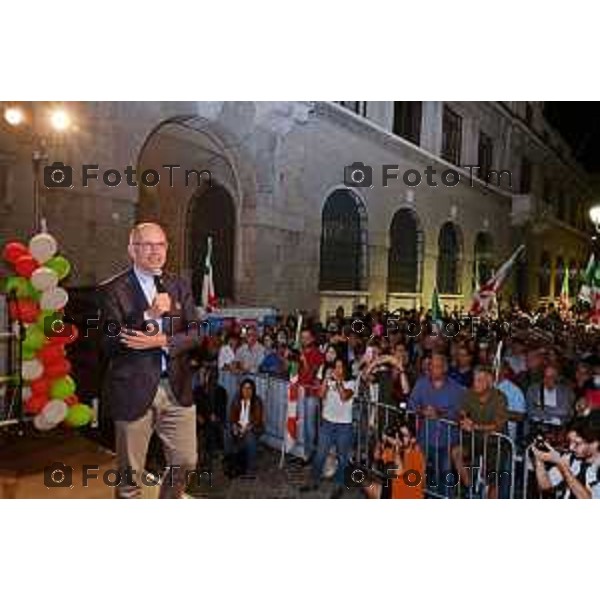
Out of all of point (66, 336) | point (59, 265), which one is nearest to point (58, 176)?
point (59, 265)

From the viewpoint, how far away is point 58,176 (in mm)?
3840

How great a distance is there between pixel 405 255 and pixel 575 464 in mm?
1627

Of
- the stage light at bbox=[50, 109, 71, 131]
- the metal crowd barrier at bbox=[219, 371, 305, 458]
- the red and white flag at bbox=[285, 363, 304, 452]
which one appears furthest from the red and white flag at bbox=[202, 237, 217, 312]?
the stage light at bbox=[50, 109, 71, 131]

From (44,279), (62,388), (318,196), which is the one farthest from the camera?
(318,196)

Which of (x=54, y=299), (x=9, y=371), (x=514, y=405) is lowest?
(x=514, y=405)

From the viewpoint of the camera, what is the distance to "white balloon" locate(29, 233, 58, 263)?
12.3ft

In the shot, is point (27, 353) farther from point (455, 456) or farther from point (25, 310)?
point (455, 456)

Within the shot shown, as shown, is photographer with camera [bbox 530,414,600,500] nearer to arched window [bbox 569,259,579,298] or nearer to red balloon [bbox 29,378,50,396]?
arched window [bbox 569,259,579,298]

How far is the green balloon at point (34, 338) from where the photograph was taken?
146 inches

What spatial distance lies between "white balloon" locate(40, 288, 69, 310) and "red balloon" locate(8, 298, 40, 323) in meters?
0.08
